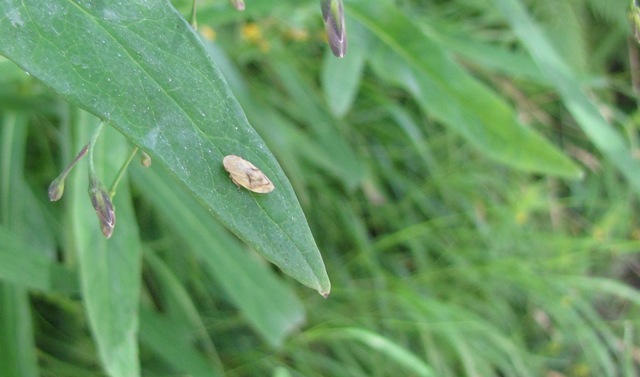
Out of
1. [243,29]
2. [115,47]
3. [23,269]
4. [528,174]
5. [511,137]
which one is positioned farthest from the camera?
[528,174]

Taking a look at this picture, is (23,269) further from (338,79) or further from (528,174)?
(528,174)

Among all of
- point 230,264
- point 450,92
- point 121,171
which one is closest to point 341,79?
point 450,92

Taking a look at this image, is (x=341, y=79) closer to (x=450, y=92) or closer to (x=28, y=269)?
(x=450, y=92)

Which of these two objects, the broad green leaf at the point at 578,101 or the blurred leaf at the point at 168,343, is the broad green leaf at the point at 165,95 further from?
the broad green leaf at the point at 578,101

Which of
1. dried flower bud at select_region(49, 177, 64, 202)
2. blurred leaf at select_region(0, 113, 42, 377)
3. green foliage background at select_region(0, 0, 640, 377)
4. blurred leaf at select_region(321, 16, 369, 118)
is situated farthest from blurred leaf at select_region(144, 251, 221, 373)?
dried flower bud at select_region(49, 177, 64, 202)

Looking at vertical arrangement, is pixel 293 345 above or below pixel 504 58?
below

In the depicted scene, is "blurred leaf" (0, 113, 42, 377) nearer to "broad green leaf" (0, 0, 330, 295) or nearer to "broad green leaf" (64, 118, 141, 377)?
"broad green leaf" (64, 118, 141, 377)

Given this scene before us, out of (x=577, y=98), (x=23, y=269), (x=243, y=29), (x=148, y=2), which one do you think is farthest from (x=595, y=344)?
(x=148, y=2)
